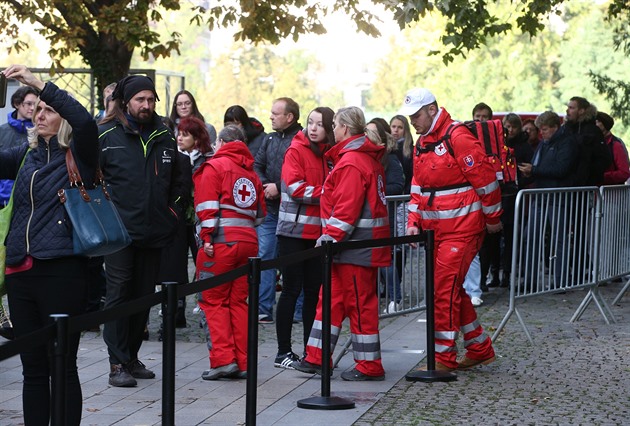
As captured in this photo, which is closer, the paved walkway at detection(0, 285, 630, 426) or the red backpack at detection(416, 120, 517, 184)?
the paved walkway at detection(0, 285, 630, 426)

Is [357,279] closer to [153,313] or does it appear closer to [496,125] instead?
[496,125]

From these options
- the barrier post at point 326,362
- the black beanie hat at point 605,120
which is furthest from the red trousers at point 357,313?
the black beanie hat at point 605,120

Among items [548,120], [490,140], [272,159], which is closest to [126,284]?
[490,140]

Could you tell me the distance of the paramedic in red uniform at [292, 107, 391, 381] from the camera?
27.2 ft

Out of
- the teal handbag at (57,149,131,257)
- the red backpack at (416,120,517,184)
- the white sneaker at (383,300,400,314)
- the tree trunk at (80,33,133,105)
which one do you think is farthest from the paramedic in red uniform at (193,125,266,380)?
the tree trunk at (80,33,133,105)

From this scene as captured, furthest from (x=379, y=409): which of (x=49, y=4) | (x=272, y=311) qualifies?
(x=49, y=4)

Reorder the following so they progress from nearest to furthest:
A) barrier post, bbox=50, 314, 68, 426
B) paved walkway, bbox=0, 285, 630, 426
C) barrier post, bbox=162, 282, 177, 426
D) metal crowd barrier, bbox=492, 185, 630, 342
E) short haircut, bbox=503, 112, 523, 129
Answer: barrier post, bbox=50, 314, 68, 426
barrier post, bbox=162, 282, 177, 426
paved walkway, bbox=0, 285, 630, 426
metal crowd barrier, bbox=492, 185, 630, 342
short haircut, bbox=503, 112, 523, 129

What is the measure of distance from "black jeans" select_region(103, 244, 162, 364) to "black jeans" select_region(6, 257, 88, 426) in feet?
7.47

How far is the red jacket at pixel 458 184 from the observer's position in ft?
28.2

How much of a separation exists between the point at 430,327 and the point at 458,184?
103 centimetres

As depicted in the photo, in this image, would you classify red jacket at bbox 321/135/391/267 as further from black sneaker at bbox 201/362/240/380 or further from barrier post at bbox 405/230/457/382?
black sneaker at bbox 201/362/240/380

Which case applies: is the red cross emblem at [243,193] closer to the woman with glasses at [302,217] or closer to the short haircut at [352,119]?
the woman with glasses at [302,217]

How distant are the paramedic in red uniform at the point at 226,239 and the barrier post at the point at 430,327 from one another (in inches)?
47.7

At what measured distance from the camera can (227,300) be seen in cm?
862
